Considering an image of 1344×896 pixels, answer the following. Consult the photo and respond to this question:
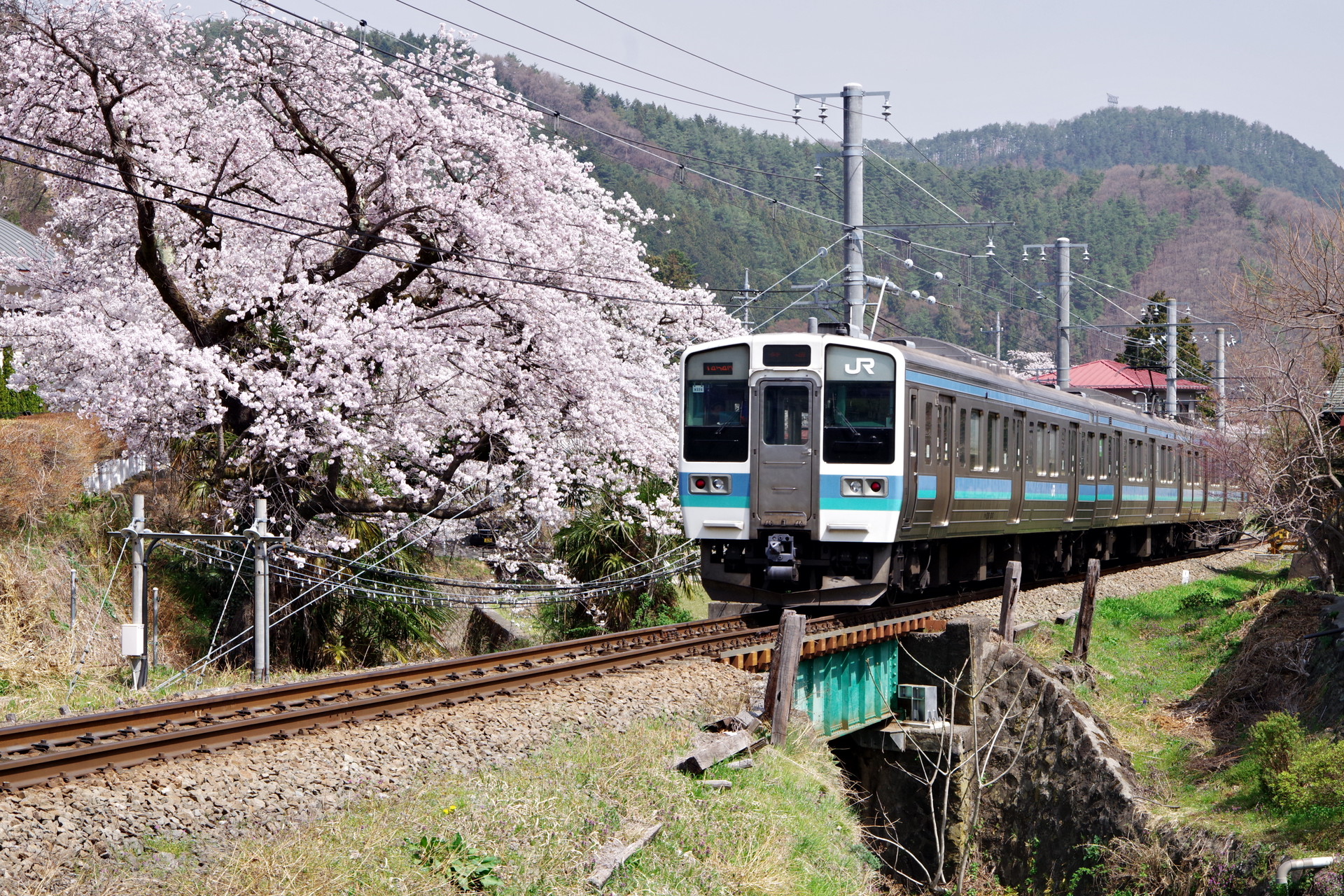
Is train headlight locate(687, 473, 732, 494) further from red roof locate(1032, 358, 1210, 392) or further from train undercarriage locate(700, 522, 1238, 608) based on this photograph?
red roof locate(1032, 358, 1210, 392)

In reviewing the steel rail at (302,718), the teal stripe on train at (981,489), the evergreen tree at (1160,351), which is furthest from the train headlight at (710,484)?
the evergreen tree at (1160,351)

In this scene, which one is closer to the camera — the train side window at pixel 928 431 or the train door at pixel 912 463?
the train door at pixel 912 463

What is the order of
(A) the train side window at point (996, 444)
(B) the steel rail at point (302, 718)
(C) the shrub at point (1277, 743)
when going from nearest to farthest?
(B) the steel rail at point (302, 718)
(C) the shrub at point (1277, 743)
(A) the train side window at point (996, 444)

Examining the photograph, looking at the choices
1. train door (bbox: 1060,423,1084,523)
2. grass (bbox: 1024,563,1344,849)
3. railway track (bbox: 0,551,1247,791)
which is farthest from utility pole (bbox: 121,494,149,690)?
train door (bbox: 1060,423,1084,523)

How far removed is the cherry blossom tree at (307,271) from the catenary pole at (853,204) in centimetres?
362

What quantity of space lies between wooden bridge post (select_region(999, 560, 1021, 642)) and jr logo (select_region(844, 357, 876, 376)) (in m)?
3.51

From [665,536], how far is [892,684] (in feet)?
20.2

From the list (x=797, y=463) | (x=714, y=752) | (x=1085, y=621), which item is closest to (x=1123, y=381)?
(x=1085, y=621)

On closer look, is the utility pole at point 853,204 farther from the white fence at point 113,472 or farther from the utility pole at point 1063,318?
the white fence at point 113,472

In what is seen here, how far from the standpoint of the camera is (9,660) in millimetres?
13039

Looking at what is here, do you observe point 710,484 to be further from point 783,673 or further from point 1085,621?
point 1085,621

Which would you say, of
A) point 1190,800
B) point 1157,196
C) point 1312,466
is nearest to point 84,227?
point 1190,800

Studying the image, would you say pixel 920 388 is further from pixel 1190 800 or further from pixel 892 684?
pixel 1190 800

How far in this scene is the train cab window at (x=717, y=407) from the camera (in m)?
13.9
